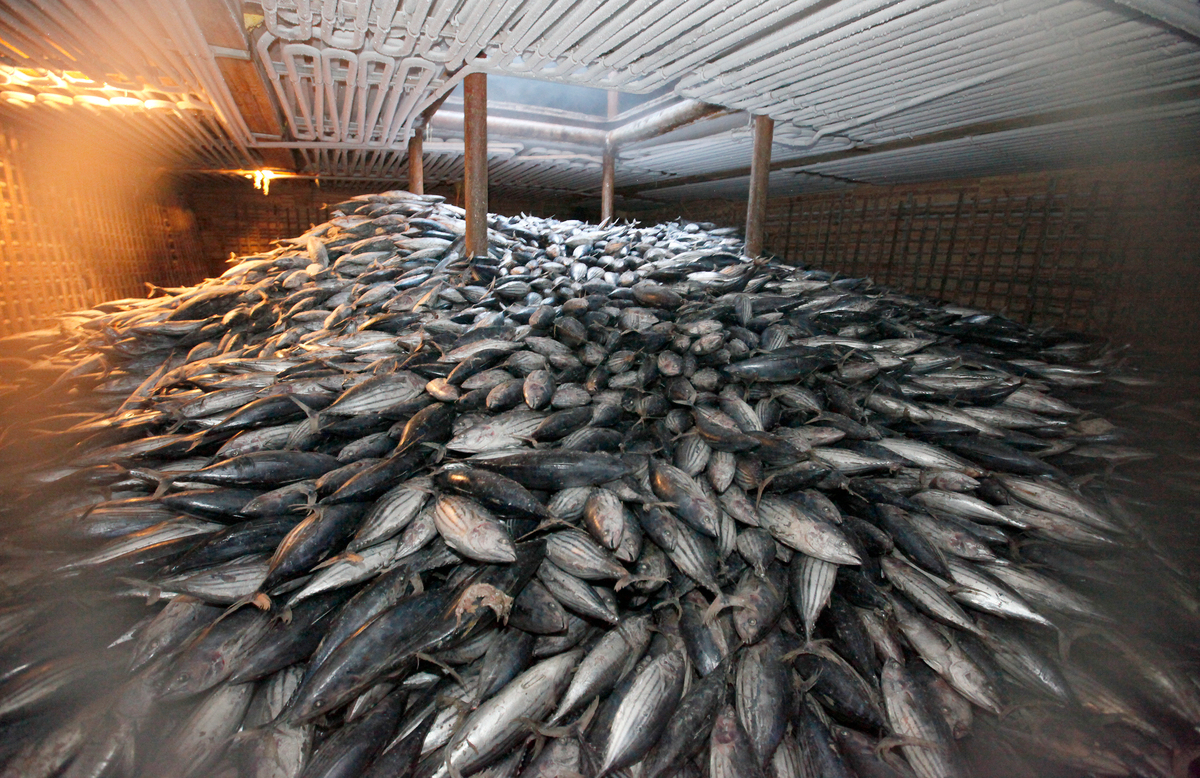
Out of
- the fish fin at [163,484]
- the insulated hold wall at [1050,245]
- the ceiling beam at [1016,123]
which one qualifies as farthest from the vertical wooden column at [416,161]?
the insulated hold wall at [1050,245]

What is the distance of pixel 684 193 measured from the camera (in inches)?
473

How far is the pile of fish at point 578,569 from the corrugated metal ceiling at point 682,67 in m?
2.28

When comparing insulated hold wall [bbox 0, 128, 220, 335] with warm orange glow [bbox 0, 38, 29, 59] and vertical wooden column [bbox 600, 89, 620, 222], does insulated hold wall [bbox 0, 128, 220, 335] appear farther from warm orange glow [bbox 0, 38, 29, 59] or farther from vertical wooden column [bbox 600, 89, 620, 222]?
vertical wooden column [bbox 600, 89, 620, 222]

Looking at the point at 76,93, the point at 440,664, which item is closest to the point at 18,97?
the point at 76,93

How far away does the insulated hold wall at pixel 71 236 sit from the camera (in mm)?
5832

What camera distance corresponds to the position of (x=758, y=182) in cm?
613

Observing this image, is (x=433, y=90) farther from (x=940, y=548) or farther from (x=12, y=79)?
(x=940, y=548)

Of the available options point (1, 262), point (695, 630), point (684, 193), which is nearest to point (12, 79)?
point (1, 262)

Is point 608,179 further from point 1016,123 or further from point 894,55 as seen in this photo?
point 1016,123

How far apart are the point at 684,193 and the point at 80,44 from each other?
1042cm

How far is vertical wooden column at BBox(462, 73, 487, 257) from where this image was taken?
16.5 feet

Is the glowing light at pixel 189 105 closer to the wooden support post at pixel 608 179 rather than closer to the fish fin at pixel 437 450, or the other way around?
the wooden support post at pixel 608 179

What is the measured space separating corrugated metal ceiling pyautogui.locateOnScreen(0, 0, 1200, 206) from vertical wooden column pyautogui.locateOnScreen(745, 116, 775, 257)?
262 millimetres

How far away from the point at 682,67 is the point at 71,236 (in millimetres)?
8576
